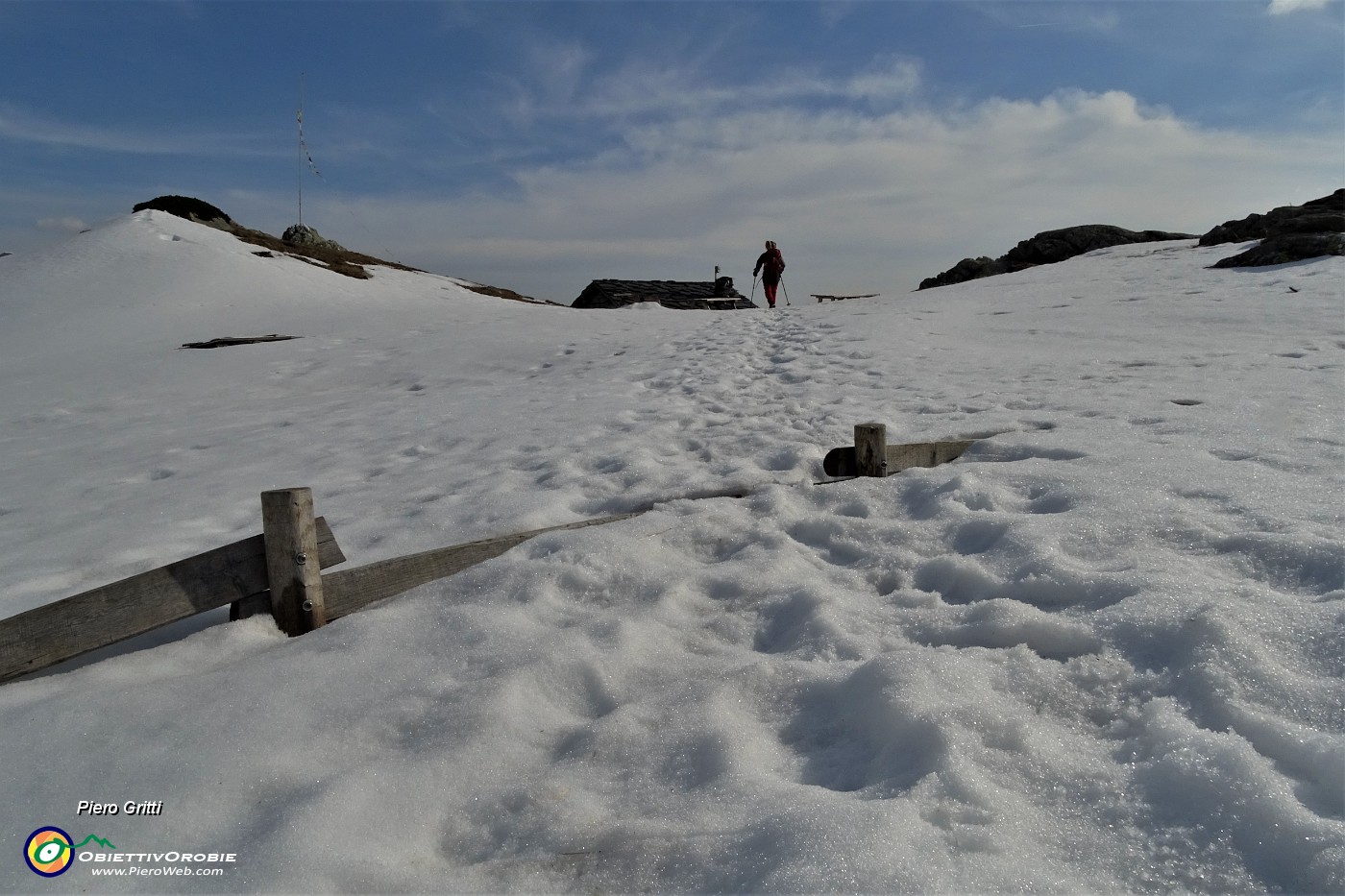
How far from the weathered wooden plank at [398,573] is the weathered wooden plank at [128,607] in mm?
322

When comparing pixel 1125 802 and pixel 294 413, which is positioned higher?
pixel 294 413

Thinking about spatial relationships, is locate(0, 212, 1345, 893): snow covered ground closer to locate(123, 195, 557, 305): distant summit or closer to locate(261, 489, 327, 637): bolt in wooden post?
locate(261, 489, 327, 637): bolt in wooden post

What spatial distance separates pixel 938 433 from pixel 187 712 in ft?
17.1

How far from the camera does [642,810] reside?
2.32 meters

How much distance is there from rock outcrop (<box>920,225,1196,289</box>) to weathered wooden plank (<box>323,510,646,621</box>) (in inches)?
909

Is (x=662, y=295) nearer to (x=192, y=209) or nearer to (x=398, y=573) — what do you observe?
(x=192, y=209)

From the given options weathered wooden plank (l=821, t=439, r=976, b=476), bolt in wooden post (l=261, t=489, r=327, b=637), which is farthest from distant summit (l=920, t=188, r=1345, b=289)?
bolt in wooden post (l=261, t=489, r=327, b=637)

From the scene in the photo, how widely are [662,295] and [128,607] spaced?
89.5 ft

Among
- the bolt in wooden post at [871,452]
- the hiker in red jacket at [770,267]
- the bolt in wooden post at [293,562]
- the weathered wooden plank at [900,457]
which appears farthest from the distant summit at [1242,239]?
the bolt in wooden post at [293,562]

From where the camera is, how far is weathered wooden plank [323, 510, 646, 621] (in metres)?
3.65

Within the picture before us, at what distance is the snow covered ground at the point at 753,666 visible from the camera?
2.09 meters

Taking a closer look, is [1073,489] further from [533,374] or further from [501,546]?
[533,374]

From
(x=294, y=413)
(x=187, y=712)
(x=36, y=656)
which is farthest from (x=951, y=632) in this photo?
(x=294, y=413)

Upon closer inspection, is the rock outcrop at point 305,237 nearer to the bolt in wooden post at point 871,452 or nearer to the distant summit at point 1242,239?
the distant summit at point 1242,239
